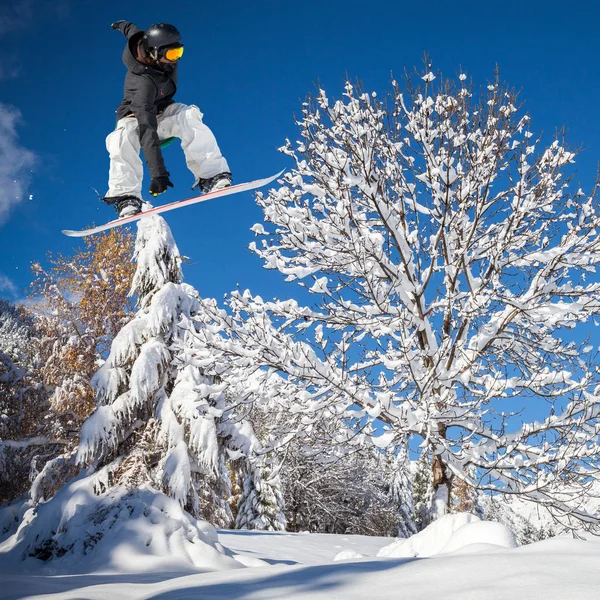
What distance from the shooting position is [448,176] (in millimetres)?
6410

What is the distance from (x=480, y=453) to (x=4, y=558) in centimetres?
668

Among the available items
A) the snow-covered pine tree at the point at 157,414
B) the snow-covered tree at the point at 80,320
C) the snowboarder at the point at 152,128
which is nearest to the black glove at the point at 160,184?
the snowboarder at the point at 152,128

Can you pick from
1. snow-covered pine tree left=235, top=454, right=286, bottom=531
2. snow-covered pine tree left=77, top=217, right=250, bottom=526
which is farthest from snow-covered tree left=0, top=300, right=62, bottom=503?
snow-covered pine tree left=235, top=454, right=286, bottom=531

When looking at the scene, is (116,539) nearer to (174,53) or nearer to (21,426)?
(174,53)

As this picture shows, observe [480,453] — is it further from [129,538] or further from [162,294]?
[162,294]

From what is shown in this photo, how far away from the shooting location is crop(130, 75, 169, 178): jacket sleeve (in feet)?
12.8

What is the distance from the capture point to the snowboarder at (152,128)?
3676 mm

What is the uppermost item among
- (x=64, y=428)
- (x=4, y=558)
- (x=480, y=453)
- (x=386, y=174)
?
(x=386, y=174)

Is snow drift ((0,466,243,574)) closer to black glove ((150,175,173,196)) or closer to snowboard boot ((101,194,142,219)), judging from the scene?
snowboard boot ((101,194,142,219))

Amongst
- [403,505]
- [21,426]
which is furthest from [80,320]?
[403,505]

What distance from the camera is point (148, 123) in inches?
154

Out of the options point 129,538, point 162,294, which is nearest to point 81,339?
point 162,294

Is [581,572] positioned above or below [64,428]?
below

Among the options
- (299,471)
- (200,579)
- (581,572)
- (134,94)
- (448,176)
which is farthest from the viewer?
(299,471)
